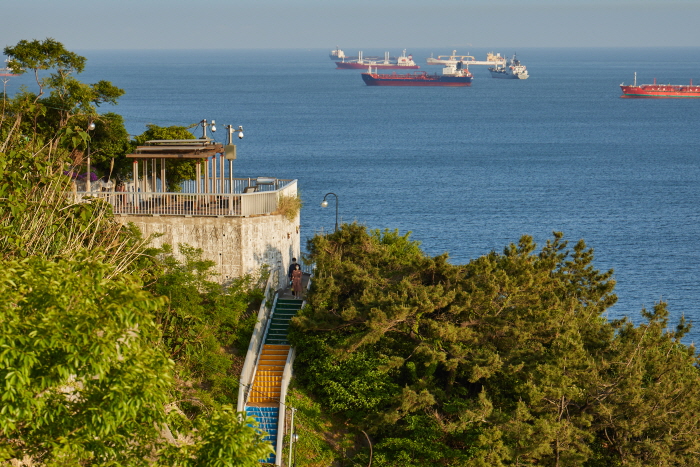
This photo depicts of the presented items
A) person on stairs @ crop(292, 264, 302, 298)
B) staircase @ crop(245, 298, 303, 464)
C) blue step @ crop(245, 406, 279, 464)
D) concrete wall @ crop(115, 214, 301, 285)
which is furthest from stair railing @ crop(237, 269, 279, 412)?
concrete wall @ crop(115, 214, 301, 285)

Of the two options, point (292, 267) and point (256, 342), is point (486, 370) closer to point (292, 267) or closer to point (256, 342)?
point (256, 342)

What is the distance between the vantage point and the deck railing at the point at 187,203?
106ft

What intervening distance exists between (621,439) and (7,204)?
1711cm

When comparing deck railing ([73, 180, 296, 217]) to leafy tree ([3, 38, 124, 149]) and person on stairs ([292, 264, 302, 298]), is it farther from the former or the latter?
leafy tree ([3, 38, 124, 149])

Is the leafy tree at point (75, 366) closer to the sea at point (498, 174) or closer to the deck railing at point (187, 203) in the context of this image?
the deck railing at point (187, 203)

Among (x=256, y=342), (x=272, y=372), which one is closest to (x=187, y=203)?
(x=256, y=342)

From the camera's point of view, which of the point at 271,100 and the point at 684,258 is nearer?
the point at 684,258

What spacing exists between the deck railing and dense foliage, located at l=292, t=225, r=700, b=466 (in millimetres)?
2706

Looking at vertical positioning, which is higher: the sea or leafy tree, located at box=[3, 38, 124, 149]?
leafy tree, located at box=[3, 38, 124, 149]

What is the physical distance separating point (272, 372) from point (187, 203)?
23.6 ft

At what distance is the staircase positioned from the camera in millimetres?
27562

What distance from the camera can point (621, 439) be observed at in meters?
26.1

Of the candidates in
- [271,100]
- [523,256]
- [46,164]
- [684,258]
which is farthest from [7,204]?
[271,100]

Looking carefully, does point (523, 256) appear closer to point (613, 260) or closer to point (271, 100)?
point (613, 260)
